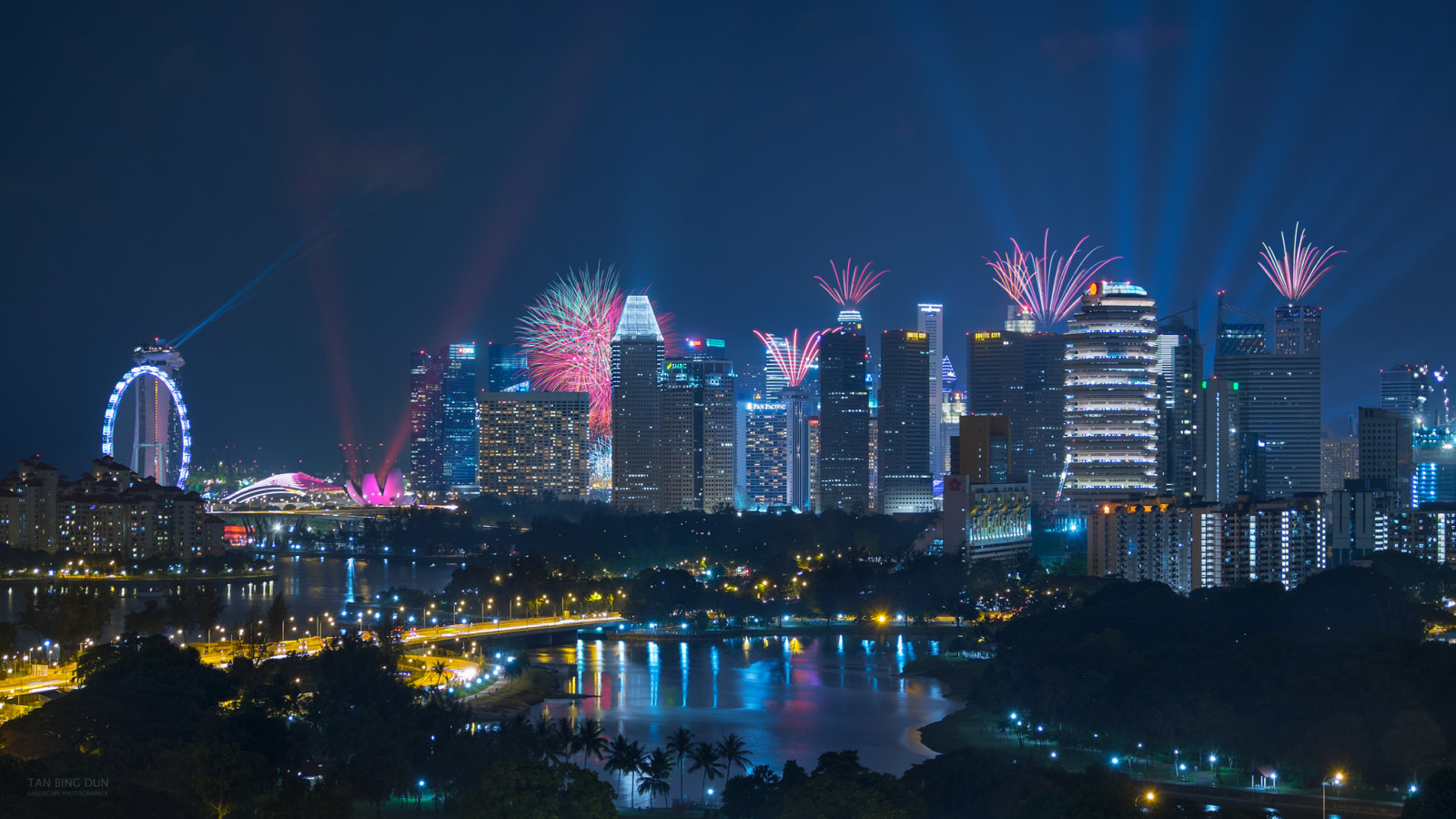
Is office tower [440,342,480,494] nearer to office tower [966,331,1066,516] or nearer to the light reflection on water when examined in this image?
office tower [966,331,1066,516]

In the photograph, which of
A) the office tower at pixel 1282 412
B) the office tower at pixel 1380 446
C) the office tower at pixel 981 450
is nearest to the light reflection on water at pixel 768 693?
the office tower at pixel 981 450

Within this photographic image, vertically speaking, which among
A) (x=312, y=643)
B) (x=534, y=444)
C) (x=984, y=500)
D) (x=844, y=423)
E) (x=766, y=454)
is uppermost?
(x=844, y=423)

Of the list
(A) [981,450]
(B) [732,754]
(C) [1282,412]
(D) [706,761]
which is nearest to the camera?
(D) [706,761]

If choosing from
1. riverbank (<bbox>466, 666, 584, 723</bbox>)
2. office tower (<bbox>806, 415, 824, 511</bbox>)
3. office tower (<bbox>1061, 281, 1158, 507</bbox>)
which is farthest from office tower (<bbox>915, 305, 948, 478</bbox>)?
riverbank (<bbox>466, 666, 584, 723</bbox>)

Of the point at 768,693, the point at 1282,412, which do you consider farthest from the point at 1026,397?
the point at 768,693

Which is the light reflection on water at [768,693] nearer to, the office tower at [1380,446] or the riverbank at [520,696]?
the riverbank at [520,696]

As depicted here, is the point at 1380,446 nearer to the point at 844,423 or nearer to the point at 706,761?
the point at 844,423

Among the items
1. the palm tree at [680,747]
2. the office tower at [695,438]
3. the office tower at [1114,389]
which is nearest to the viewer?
the palm tree at [680,747]
